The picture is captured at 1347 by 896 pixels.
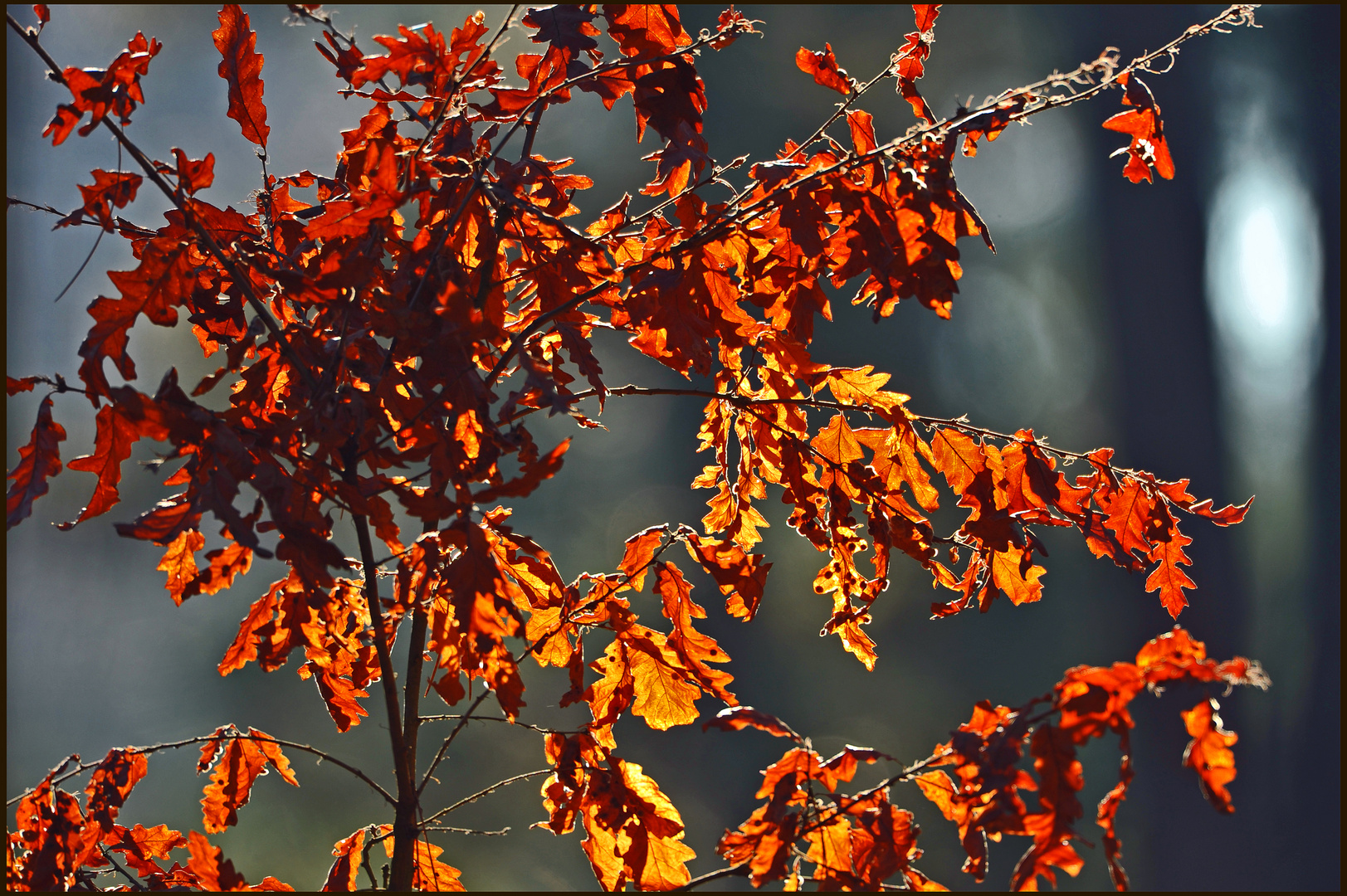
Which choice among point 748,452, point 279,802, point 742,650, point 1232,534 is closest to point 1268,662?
point 1232,534

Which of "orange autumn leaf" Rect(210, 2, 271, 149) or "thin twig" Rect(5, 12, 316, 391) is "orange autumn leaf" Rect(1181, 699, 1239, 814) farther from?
"orange autumn leaf" Rect(210, 2, 271, 149)

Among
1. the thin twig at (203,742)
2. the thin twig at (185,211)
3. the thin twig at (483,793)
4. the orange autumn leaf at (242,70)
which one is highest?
the orange autumn leaf at (242,70)

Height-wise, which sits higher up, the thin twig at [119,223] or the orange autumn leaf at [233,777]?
the thin twig at [119,223]

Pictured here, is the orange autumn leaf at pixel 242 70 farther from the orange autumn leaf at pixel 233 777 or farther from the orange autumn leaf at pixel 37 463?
the orange autumn leaf at pixel 233 777

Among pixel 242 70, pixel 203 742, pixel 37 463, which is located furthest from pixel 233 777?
pixel 242 70

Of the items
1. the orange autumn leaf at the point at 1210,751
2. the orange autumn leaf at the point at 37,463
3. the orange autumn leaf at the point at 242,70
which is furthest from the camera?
the orange autumn leaf at the point at 242,70

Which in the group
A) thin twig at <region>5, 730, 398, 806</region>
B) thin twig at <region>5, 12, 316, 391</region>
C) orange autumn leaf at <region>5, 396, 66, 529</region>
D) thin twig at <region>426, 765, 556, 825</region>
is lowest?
thin twig at <region>426, 765, 556, 825</region>

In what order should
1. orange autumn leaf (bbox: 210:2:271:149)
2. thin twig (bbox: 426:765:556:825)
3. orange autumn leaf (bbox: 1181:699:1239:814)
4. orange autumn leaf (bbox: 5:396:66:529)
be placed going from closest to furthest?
1. orange autumn leaf (bbox: 1181:699:1239:814)
2. orange autumn leaf (bbox: 5:396:66:529)
3. orange autumn leaf (bbox: 210:2:271:149)
4. thin twig (bbox: 426:765:556:825)

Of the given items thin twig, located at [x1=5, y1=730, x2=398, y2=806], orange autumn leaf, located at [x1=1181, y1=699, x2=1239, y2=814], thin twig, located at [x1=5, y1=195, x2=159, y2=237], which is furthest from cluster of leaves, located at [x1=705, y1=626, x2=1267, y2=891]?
thin twig, located at [x1=5, y1=195, x2=159, y2=237]

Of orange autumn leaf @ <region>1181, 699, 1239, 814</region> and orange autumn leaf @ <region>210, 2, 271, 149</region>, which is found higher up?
orange autumn leaf @ <region>210, 2, 271, 149</region>

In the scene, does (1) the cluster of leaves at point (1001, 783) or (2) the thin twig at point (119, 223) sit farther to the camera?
(2) the thin twig at point (119, 223)

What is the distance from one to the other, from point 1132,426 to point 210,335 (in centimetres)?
639

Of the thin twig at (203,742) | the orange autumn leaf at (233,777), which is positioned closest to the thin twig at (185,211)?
the thin twig at (203,742)

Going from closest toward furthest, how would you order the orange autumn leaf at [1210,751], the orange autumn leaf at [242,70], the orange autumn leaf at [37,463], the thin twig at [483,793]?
the orange autumn leaf at [1210,751] → the orange autumn leaf at [37,463] → the orange autumn leaf at [242,70] → the thin twig at [483,793]
